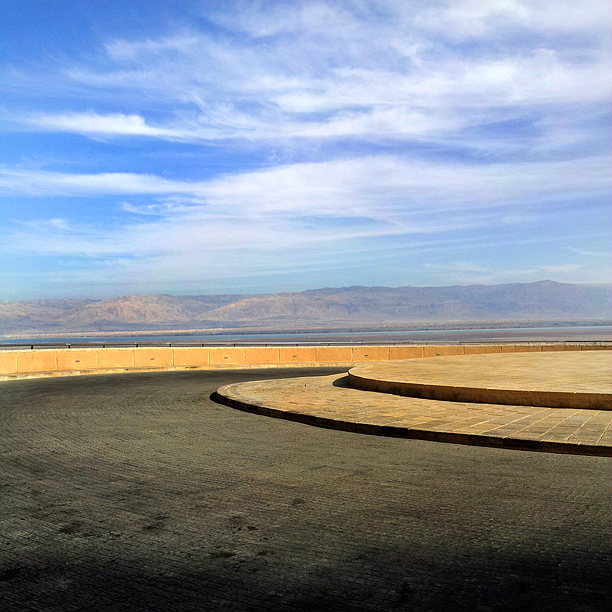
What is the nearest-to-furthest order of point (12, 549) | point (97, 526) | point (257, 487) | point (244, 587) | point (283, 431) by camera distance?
point (244, 587) < point (12, 549) < point (97, 526) < point (257, 487) < point (283, 431)

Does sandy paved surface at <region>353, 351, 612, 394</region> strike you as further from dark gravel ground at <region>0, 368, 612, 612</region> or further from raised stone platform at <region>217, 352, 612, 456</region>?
dark gravel ground at <region>0, 368, 612, 612</region>

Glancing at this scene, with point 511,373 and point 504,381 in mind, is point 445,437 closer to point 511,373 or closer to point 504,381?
point 504,381

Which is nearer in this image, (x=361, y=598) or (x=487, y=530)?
(x=361, y=598)

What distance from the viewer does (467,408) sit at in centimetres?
1144

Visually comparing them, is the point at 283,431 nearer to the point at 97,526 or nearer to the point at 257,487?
the point at 257,487

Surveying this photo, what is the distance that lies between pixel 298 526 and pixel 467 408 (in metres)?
6.88

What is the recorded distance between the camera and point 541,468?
7.19m

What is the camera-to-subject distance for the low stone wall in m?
25.0

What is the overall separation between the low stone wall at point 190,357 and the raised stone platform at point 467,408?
1123 centimetres

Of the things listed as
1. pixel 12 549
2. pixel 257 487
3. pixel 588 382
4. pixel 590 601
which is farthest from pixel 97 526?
pixel 588 382

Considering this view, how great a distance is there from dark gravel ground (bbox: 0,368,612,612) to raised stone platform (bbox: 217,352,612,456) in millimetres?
413

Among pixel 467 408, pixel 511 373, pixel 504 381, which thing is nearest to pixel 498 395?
pixel 467 408

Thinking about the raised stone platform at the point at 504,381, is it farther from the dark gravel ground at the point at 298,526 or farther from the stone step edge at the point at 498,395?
the dark gravel ground at the point at 298,526

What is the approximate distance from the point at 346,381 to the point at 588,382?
6599 millimetres
